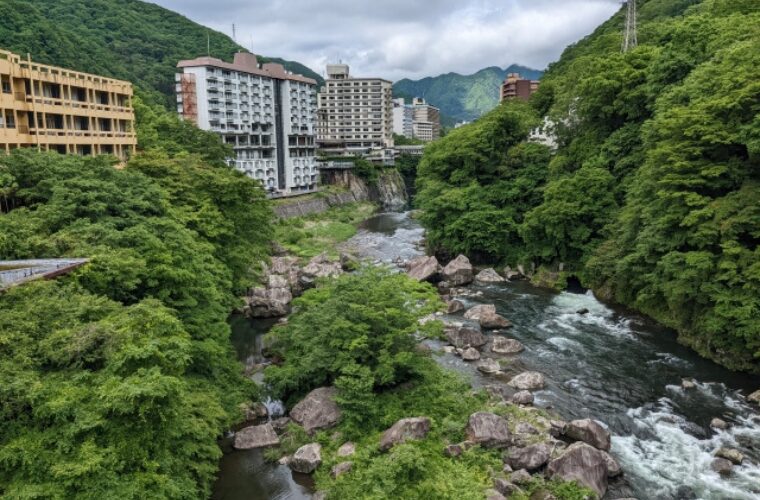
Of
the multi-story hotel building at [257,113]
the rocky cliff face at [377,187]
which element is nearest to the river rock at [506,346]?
the multi-story hotel building at [257,113]

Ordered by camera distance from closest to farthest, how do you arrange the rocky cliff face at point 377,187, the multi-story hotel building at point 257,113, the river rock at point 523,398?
the river rock at point 523,398 → the multi-story hotel building at point 257,113 → the rocky cliff face at point 377,187

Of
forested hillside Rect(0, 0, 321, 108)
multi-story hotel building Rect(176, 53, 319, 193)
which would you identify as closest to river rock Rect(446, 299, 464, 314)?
multi-story hotel building Rect(176, 53, 319, 193)

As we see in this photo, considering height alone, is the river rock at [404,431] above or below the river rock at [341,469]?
above

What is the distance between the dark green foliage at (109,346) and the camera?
10.6 meters

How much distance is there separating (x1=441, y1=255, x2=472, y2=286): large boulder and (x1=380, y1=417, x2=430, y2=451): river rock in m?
22.6

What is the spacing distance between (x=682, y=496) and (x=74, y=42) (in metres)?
87.4

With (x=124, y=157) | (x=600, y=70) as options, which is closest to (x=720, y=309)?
(x=600, y=70)

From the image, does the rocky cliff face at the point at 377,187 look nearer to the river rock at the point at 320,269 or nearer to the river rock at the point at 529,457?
Result: the river rock at the point at 320,269

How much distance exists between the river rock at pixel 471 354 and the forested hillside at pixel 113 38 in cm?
5217

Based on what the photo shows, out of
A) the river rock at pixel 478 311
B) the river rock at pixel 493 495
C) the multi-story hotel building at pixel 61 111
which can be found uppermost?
the multi-story hotel building at pixel 61 111

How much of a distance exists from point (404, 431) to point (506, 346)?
37.6 feet

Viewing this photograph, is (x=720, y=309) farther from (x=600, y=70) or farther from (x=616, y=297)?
(x=600, y=70)

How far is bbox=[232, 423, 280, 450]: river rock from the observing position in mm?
18094

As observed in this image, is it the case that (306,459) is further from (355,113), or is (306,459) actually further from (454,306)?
(355,113)
